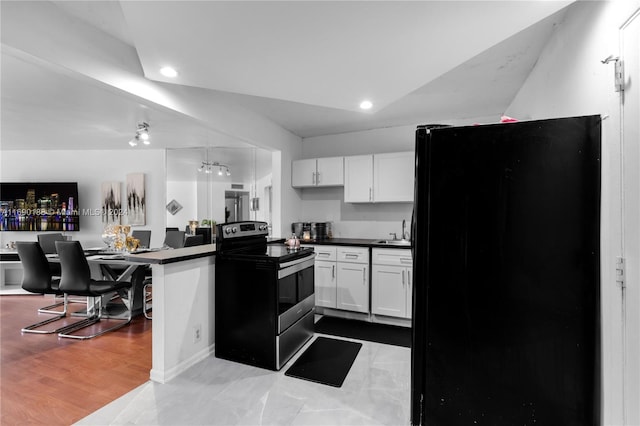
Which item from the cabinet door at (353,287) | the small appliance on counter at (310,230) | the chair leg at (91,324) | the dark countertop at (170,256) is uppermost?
the small appliance on counter at (310,230)

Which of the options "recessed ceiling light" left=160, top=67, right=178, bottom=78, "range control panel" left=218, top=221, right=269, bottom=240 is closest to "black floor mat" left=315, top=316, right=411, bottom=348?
"range control panel" left=218, top=221, right=269, bottom=240

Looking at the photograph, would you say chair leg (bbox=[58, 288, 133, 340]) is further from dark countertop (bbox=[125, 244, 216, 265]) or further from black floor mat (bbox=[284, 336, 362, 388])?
black floor mat (bbox=[284, 336, 362, 388])

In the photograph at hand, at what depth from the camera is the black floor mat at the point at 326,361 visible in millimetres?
2336

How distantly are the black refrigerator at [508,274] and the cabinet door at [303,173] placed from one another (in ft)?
9.17

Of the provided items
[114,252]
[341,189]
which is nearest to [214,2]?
[341,189]

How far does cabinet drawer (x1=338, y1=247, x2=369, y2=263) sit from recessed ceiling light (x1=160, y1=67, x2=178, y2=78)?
2.48 m

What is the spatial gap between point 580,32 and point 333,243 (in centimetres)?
282

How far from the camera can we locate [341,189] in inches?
172

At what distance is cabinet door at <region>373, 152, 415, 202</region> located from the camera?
3701mm

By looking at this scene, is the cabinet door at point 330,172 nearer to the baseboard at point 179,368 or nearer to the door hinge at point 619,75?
the baseboard at point 179,368

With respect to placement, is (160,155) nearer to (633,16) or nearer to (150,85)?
(150,85)

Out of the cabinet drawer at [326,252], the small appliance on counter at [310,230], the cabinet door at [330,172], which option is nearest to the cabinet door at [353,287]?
the cabinet drawer at [326,252]

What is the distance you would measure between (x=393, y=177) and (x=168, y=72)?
2631mm

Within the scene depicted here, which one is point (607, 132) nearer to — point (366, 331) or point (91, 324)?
point (366, 331)
